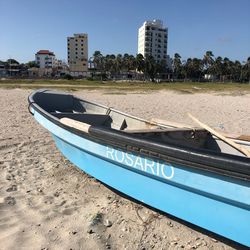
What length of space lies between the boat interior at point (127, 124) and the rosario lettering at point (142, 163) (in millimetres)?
228

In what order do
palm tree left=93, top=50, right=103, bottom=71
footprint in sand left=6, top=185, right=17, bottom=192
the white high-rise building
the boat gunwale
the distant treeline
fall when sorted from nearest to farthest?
the boat gunwale < footprint in sand left=6, top=185, right=17, bottom=192 < the distant treeline < palm tree left=93, top=50, right=103, bottom=71 < the white high-rise building

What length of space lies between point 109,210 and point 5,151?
3.14 m

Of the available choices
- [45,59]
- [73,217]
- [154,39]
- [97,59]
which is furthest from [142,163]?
[45,59]

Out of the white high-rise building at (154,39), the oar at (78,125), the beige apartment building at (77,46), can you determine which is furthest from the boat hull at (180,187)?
the white high-rise building at (154,39)

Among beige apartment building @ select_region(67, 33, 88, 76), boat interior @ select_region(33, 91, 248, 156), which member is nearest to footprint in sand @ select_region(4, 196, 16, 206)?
boat interior @ select_region(33, 91, 248, 156)

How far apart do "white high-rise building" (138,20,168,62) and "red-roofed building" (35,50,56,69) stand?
3628 cm

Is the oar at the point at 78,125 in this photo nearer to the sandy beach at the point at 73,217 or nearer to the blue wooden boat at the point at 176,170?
the blue wooden boat at the point at 176,170

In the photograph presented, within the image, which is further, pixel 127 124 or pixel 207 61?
pixel 207 61

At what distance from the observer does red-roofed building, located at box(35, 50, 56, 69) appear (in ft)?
443

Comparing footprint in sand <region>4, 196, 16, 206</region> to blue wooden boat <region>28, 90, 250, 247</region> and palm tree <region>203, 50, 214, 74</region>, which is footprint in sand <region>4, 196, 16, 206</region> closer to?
blue wooden boat <region>28, 90, 250, 247</region>

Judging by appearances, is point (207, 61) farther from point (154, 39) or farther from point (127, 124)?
point (127, 124)

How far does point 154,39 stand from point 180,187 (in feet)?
437

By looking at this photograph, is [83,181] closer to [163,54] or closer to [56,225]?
[56,225]

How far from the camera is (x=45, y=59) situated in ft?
448
